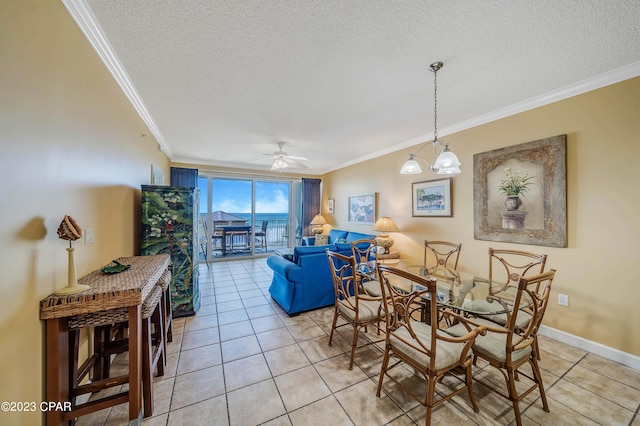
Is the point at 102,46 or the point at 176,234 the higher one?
the point at 102,46

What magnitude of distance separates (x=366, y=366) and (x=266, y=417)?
948 mm

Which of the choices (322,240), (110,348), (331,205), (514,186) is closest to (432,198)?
(514,186)

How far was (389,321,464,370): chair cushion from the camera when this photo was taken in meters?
1.44

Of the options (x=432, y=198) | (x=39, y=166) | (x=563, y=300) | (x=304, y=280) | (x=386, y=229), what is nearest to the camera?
(x=39, y=166)

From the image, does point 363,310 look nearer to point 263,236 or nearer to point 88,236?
point 88,236

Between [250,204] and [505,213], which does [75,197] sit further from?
[250,204]

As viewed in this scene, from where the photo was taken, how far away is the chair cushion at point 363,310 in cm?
211

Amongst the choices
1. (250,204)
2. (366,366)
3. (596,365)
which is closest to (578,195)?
(596,365)

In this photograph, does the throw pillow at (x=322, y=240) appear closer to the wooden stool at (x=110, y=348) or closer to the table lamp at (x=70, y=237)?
the wooden stool at (x=110, y=348)

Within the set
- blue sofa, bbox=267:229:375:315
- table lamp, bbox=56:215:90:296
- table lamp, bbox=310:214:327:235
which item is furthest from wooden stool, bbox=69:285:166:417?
table lamp, bbox=310:214:327:235

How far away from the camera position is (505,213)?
2820mm

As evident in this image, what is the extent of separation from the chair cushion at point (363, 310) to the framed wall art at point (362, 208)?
299 centimetres

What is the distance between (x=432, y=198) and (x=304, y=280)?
2.46 meters

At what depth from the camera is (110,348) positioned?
1.79 metres
